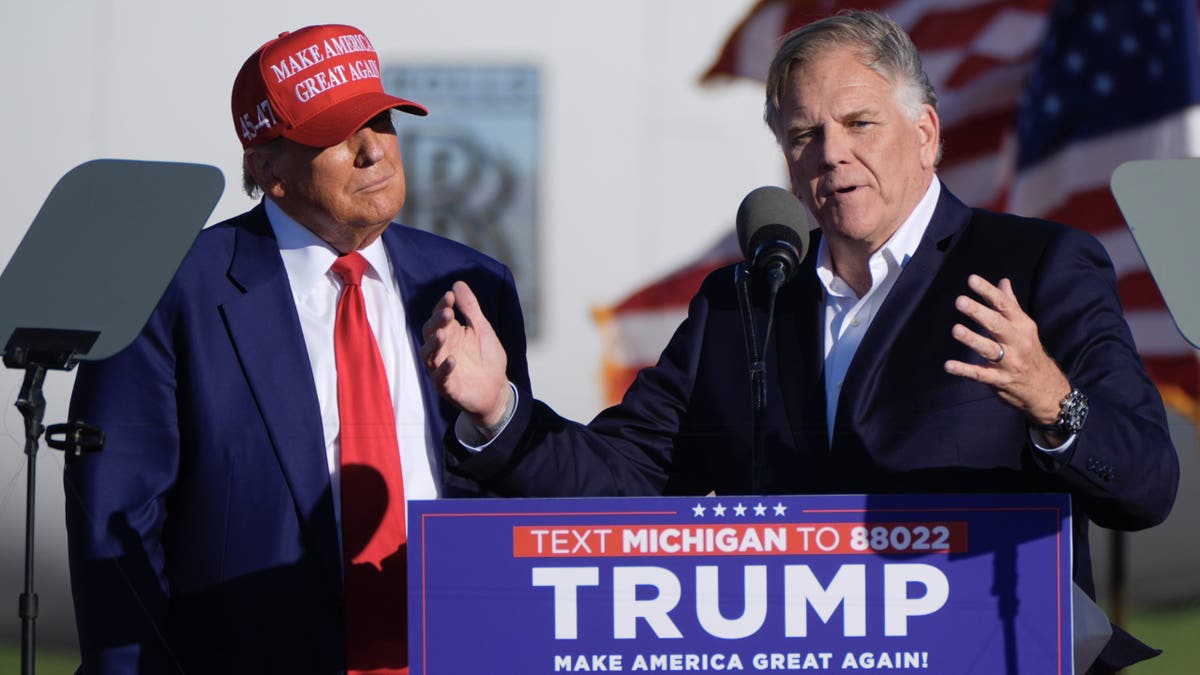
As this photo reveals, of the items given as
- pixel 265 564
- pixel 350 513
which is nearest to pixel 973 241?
pixel 350 513

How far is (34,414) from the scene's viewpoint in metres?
1.86

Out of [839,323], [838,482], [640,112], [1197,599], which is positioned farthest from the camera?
[640,112]

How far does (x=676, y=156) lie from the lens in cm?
399

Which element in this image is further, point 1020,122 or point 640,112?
point 1020,122

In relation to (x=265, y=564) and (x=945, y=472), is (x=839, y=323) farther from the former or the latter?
(x=265, y=564)

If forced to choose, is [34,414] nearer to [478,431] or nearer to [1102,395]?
[478,431]

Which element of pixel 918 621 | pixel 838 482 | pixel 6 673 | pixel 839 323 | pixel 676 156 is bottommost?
pixel 6 673

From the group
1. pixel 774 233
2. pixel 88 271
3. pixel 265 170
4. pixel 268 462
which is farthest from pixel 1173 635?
pixel 88 271

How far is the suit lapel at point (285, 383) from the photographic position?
6.84ft

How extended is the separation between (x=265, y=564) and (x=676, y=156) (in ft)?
7.16

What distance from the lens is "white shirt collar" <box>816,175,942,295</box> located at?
6.92 ft

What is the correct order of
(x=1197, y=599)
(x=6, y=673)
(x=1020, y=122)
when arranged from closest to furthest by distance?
1. (x=6, y=673)
2. (x=1197, y=599)
3. (x=1020, y=122)

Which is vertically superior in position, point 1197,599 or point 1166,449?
point 1166,449

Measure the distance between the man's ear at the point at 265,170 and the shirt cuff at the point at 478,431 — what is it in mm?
541
